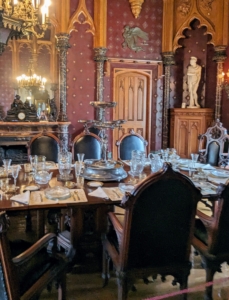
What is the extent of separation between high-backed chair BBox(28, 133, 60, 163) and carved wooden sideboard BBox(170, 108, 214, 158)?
141 inches

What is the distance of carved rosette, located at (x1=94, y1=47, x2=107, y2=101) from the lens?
6242 millimetres

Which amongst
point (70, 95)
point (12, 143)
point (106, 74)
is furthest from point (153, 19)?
point (12, 143)

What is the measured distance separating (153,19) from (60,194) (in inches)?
216

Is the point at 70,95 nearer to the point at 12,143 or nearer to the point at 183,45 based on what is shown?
the point at 12,143

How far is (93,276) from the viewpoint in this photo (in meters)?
2.62

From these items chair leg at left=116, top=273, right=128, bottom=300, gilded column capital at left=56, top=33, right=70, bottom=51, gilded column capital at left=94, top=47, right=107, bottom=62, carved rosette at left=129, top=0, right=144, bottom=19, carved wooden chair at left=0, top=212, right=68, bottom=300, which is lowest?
chair leg at left=116, top=273, right=128, bottom=300

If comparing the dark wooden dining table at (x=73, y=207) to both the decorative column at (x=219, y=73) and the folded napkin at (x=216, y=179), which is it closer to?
the folded napkin at (x=216, y=179)

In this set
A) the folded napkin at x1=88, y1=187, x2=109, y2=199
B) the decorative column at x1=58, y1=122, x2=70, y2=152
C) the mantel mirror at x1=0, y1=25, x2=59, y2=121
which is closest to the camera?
the folded napkin at x1=88, y1=187, x2=109, y2=199

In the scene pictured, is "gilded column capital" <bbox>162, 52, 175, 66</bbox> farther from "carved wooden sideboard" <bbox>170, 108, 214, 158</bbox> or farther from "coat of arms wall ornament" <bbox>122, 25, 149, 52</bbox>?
"carved wooden sideboard" <bbox>170, 108, 214, 158</bbox>

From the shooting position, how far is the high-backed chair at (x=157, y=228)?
5.80ft

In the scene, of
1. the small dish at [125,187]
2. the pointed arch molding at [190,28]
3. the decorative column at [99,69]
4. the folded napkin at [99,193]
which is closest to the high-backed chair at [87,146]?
the small dish at [125,187]

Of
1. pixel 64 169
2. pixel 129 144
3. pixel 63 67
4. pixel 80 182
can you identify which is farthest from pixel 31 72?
pixel 80 182

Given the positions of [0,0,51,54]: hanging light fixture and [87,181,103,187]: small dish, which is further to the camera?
[0,0,51,54]: hanging light fixture

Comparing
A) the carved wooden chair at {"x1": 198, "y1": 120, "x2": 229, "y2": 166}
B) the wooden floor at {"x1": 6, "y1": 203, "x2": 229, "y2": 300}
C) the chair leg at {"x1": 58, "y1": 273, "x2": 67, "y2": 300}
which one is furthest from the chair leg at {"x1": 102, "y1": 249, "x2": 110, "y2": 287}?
the carved wooden chair at {"x1": 198, "y1": 120, "x2": 229, "y2": 166}
